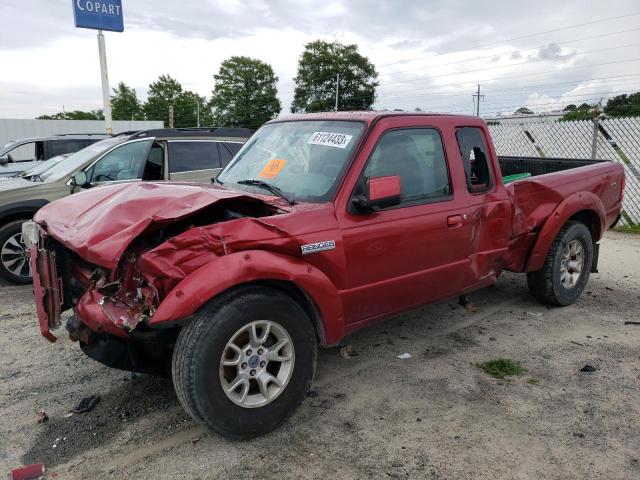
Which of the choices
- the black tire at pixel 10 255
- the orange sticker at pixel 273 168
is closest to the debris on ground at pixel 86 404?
the orange sticker at pixel 273 168

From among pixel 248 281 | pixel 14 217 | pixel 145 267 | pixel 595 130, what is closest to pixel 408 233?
pixel 248 281

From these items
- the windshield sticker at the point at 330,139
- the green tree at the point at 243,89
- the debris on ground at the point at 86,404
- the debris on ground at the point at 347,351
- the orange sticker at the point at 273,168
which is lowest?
the debris on ground at the point at 347,351

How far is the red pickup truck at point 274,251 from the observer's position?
2.71 m

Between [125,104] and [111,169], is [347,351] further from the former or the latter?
[125,104]

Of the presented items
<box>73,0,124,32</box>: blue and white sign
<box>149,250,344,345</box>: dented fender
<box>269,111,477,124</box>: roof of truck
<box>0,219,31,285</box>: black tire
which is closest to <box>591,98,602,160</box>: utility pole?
<box>269,111,477,124</box>: roof of truck

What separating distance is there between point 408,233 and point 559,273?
2.33 metres

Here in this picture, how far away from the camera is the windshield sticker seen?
11.6 ft

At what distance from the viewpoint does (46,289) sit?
3.09 metres

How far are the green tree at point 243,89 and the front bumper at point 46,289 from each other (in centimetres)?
6455

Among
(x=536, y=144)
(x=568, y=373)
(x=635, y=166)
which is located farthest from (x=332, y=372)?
(x=536, y=144)

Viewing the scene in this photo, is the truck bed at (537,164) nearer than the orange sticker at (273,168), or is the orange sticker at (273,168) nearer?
the orange sticker at (273,168)

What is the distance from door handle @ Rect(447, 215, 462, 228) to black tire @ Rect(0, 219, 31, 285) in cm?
510

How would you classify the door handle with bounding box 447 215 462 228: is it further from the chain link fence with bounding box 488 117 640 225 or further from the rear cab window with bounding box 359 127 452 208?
the chain link fence with bounding box 488 117 640 225

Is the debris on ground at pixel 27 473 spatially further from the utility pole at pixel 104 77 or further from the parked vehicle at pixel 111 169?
the utility pole at pixel 104 77
